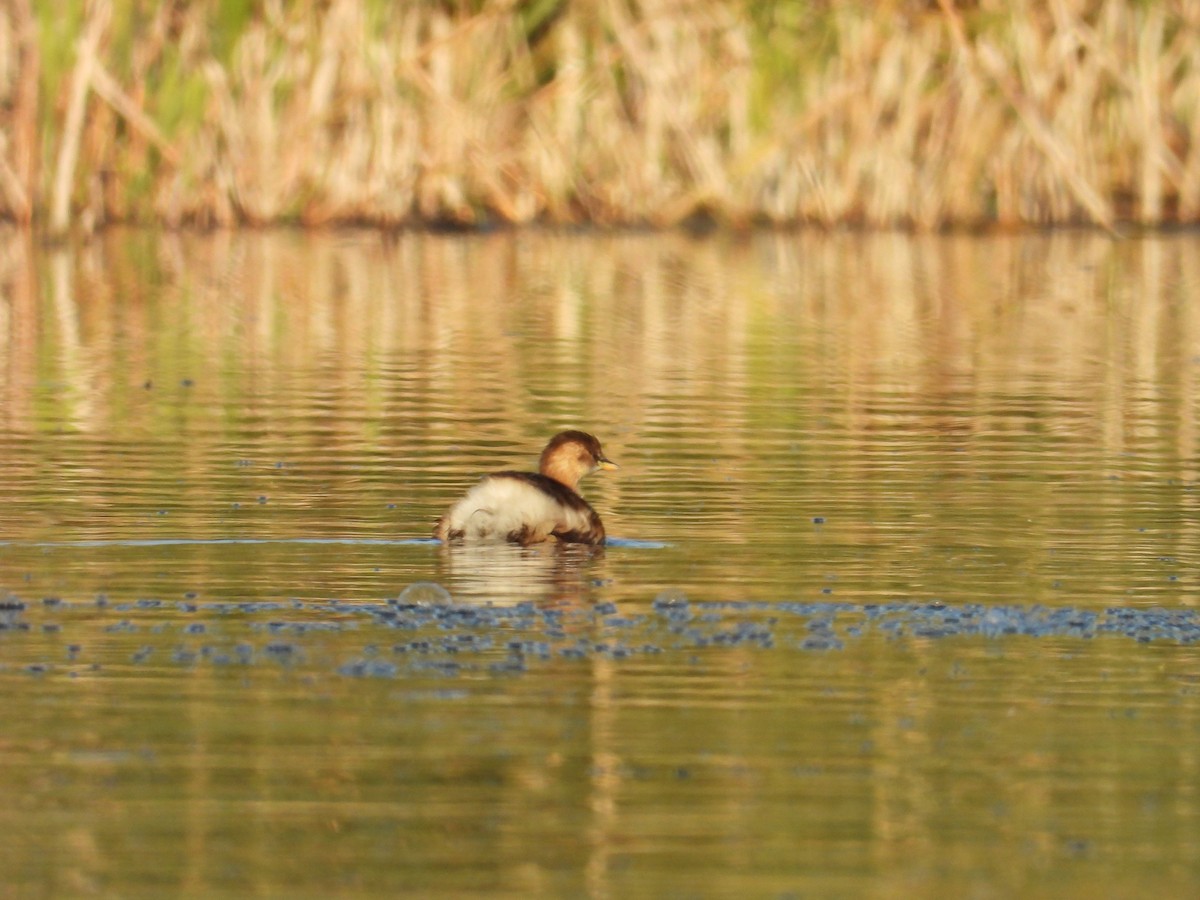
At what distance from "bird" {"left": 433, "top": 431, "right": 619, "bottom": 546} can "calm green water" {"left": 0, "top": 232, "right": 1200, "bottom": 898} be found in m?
0.09

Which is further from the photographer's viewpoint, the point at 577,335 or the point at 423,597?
the point at 577,335

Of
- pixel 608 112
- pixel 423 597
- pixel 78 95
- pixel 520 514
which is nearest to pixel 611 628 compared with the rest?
pixel 423 597

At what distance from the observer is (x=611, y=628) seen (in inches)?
279

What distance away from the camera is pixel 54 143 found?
23047 millimetres

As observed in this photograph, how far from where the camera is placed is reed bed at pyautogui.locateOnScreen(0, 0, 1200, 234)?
23.8 metres

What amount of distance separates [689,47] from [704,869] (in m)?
20.7

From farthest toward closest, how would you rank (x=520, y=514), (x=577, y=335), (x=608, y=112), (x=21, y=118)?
(x=608, y=112), (x=21, y=118), (x=577, y=335), (x=520, y=514)

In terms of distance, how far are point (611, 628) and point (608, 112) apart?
61.0ft

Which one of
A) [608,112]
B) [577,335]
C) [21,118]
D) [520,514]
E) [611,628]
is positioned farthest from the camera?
[608,112]

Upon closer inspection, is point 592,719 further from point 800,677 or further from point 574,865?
point 574,865

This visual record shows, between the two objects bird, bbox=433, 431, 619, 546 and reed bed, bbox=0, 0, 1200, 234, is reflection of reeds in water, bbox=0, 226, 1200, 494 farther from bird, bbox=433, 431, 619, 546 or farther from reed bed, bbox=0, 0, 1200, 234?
bird, bbox=433, 431, 619, 546

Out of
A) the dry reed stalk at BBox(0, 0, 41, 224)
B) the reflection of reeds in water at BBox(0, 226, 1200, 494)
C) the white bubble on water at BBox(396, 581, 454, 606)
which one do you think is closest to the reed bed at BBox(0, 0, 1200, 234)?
the dry reed stalk at BBox(0, 0, 41, 224)

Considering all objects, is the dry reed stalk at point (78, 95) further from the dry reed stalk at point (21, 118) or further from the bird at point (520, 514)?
the bird at point (520, 514)

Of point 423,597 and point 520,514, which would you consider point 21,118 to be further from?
point 423,597
